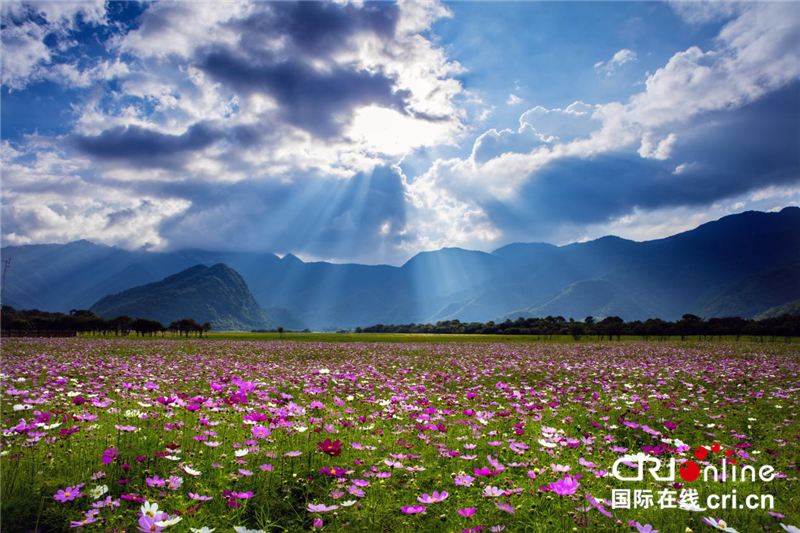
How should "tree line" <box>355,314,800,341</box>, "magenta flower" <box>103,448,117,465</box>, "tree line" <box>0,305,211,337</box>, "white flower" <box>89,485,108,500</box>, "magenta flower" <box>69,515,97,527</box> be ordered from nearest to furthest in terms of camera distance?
"magenta flower" <box>69,515,97,527</box>, "white flower" <box>89,485,108,500</box>, "magenta flower" <box>103,448,117,465</box>, "tree line" <box>355,314,800,341</box>, "tree line" <box>0,305,211,337</box>

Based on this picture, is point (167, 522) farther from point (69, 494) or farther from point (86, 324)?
point (86, 324)

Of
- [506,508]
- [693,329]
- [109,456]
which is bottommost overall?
[693,329]

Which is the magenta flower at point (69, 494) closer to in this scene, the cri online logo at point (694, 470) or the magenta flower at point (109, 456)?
the magenta flower at point (109, 456)

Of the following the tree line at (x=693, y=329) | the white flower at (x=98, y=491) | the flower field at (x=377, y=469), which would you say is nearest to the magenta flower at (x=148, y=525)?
the flower field at (x=377, y=469)

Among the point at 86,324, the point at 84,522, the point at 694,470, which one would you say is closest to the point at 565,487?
the point at 694,470

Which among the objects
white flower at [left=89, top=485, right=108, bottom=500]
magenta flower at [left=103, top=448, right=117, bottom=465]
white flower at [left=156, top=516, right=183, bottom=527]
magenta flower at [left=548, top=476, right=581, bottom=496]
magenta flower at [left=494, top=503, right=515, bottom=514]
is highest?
white flower at [left=156, top=516, right=183, bottom=527]

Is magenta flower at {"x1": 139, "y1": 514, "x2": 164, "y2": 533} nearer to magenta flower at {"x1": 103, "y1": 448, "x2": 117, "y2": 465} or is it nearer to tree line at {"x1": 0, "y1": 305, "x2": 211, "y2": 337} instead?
magenta flower at {"x1": 103, "y1": 448, "x2": 117, "y2": 465}

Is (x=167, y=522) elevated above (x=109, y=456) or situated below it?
above

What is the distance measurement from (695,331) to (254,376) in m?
82.6

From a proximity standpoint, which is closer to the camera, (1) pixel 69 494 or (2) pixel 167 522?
(2) pixel 167 522

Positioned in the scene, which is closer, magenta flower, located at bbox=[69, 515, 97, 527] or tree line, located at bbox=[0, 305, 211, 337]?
magenta flower, located at bbox=[69, 515, 97, 527]

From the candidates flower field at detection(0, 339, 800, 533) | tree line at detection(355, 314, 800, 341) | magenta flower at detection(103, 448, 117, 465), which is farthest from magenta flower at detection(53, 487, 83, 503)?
tree line at detection(355, 314, 800, 341)

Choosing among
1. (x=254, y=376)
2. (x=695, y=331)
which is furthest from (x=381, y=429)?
(x=695, y=331)

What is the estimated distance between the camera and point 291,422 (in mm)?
5684
